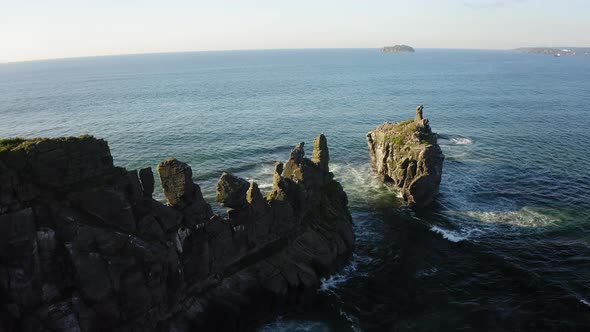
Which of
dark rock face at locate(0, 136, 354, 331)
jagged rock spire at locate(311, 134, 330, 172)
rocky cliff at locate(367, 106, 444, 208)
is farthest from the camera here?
rocky cliff at locate(367, 106, 444, 208)

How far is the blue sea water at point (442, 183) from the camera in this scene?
42.2m

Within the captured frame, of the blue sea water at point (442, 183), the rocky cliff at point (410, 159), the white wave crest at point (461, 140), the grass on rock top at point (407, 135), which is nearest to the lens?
the blue sea water at point (442, 183)

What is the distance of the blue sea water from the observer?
42.2 meters

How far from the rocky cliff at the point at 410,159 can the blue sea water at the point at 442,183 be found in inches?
109

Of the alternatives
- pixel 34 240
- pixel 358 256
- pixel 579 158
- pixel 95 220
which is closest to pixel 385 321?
pixel 358 256

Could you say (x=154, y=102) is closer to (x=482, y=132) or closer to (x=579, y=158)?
(x=482, y=132)

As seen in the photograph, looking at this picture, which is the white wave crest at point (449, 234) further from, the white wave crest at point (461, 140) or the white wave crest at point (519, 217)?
the white wave crest at point (461, 140)

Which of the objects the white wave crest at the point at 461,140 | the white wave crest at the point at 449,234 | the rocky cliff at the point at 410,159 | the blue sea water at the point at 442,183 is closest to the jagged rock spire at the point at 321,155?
the blue sea water at the point at 442,183

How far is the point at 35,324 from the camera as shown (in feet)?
97.7

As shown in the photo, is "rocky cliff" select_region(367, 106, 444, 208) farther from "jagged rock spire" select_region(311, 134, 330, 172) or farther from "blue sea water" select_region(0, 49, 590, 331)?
"jagged rock spire" select_region(311, 134, 330, 172)

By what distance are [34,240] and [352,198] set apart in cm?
4749

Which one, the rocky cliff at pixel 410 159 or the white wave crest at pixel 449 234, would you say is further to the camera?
the rocky cliff at pixel 410 159

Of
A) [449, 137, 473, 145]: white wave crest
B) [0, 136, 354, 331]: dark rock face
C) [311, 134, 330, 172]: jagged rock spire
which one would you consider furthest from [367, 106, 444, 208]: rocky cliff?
[449, 137, 473, 145]: white wave crest

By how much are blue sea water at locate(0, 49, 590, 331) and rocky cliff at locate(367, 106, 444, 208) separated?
276 cm
